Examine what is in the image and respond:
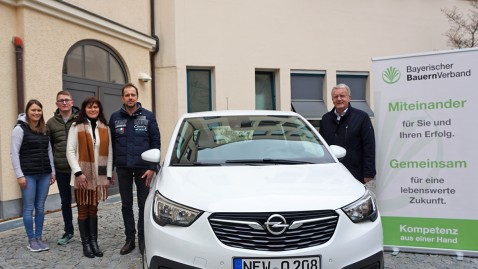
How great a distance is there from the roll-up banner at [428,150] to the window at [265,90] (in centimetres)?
726

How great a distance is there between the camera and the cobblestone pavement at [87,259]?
419 cm

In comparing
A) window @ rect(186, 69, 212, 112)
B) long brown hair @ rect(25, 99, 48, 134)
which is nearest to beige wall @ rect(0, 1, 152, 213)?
long brown hair @ rect(25, 99, 48, 134)

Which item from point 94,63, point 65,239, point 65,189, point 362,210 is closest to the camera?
point 362,210

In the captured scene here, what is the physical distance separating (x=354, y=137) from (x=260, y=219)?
2325 millimetres

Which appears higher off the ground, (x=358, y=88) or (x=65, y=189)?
(x=358, y=88)

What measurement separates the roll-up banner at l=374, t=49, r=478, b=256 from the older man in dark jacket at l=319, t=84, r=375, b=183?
28 cm

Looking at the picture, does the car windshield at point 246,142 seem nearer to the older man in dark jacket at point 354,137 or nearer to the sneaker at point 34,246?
the older man in dark jacket at point 354,137

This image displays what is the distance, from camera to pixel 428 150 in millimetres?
4422

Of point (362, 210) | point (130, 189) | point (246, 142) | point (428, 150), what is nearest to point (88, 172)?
point (130, 189)

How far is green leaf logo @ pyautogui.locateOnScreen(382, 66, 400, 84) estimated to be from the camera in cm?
456

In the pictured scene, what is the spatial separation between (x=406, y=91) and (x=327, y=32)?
8.06 metres

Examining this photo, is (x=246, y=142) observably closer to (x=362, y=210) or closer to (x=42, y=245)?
(x=362, y=210)

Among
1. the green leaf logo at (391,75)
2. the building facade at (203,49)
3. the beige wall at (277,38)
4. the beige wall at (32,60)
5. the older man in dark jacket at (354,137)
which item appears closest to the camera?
the older man in dark jacket at (354,137)

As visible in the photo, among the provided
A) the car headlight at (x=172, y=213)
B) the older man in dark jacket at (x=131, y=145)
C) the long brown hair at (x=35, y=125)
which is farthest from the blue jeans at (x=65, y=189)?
the car headlight at (x=172, y=213)
